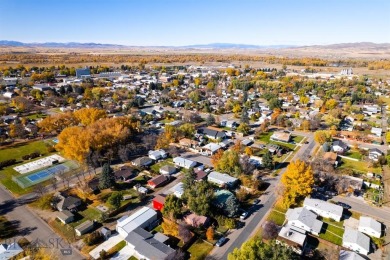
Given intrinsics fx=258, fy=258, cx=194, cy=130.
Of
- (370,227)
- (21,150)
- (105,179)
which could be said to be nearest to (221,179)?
(105,179)

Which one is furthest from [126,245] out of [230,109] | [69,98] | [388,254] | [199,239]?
[69,98]

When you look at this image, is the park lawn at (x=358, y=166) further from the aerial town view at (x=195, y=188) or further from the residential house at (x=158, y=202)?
the residential house at (x=158, y=202)

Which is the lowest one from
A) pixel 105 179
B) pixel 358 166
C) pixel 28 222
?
pixel 28 222

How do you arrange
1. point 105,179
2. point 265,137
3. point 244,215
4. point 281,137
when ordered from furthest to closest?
point 265,137
point 281,137
point 105,179
point 244,215

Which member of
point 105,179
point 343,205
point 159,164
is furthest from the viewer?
point 159,164

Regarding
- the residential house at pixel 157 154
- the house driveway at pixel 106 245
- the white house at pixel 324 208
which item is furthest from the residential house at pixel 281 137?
the house driveway at pixel 106 245

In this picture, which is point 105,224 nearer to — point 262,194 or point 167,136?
point 262,194

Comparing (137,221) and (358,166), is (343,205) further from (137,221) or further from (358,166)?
(137,221)
